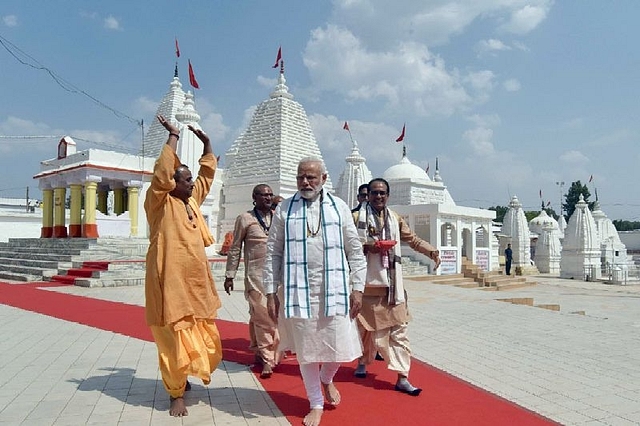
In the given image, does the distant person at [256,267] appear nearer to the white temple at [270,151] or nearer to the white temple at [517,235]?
the white temple at [270,151]

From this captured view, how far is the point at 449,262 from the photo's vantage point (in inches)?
758

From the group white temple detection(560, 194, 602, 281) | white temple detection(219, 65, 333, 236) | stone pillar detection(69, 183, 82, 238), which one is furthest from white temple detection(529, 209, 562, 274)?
stone pillar detection(69, 183, 82, 238)

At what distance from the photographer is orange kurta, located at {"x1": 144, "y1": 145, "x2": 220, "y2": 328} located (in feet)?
10.6

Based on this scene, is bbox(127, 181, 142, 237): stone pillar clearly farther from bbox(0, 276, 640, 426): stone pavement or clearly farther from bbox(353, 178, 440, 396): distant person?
bbox(353, 178, 440, 396): distant person

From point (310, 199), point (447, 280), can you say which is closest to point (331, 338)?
point (310, 199)

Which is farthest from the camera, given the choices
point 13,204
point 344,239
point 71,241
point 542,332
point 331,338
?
point 13,204

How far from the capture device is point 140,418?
3137mm

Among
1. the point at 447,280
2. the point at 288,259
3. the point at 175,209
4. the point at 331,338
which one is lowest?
the point at 447,280

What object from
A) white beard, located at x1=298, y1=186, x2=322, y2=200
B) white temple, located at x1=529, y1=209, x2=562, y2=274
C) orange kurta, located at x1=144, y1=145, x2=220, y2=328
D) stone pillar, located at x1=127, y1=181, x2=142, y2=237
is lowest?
white temple, located at x1=529, y1=209, x2=562, y2=274

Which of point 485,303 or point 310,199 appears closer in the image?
point 310,199

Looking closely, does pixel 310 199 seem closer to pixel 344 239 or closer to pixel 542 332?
pixel 344 239

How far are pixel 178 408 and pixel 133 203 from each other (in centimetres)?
1921

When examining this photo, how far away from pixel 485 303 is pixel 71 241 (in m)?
14.5

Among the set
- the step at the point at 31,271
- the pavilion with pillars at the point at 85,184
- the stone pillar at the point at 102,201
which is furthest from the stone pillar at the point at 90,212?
the stone pillar at the point at 102,201
